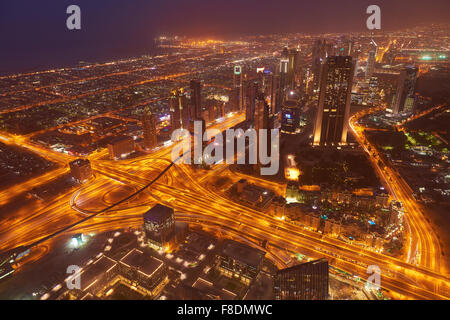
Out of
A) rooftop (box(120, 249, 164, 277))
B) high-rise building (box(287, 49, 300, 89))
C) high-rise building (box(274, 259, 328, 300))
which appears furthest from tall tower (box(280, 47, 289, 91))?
high-rise building (box(274, 259, 328, 300))

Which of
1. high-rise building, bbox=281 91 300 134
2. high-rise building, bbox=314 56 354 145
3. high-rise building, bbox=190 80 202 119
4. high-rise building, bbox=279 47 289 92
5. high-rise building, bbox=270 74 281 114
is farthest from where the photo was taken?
high-rise building, bbox=279 47 289 92

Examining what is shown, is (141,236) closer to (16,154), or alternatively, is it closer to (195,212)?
(195,212)

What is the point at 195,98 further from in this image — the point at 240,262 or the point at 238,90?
the point at 240,262

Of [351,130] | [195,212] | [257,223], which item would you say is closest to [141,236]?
[195,212]

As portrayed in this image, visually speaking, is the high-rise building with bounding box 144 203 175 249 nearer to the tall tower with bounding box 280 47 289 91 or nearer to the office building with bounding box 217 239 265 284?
the office building with bounding box 217 239 265 284

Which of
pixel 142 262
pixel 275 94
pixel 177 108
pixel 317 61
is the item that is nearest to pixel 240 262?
pixel 142 262
